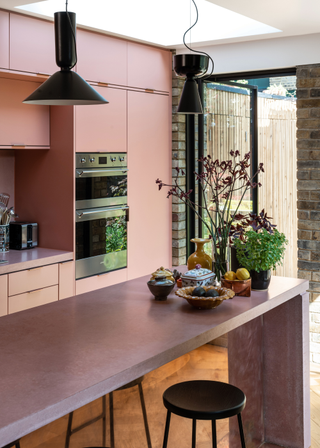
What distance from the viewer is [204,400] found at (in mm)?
2020

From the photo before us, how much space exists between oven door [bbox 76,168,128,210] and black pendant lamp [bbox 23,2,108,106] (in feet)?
6.34

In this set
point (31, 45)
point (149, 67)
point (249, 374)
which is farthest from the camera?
point (149, 67)

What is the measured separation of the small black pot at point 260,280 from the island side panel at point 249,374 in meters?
0.28

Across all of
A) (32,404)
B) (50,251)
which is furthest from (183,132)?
(32,404)

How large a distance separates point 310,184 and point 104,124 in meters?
Answer: 1.74

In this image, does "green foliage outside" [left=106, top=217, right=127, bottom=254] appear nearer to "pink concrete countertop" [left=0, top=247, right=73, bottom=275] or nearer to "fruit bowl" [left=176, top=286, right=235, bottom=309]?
"pink concrete countertop" [left=0, top=247, right=73, bottom=275]

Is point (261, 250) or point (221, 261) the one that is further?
point (221, 261)

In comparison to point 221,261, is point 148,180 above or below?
above

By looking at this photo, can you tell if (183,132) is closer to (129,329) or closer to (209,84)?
(209,84)

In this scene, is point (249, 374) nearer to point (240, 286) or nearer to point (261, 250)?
point (240, 286)

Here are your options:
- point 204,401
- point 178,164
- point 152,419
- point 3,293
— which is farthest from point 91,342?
point 178,164

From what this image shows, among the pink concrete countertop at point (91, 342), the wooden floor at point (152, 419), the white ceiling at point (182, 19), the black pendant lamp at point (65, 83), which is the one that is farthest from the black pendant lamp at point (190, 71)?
the wooden floor at point (152, 419)

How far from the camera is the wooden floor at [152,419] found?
6.33 feet

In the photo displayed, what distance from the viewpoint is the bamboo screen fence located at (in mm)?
4660
